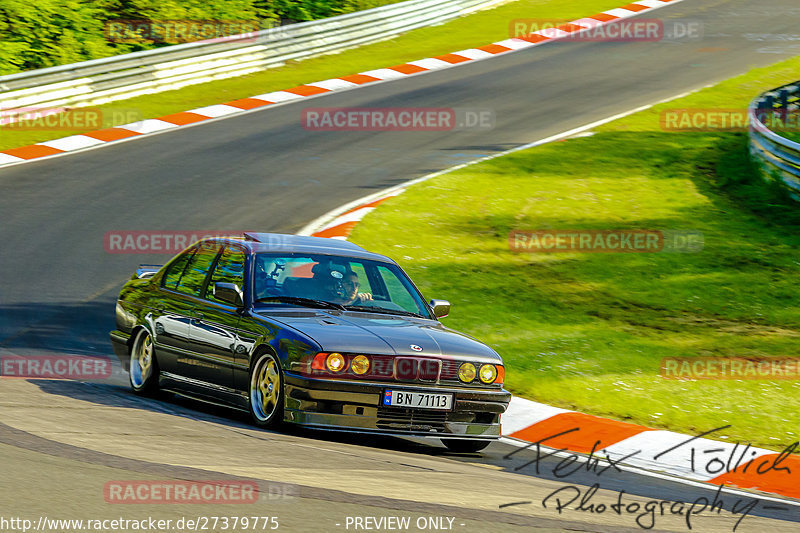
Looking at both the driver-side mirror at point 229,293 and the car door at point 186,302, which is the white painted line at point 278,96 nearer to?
the car door at point 186,302

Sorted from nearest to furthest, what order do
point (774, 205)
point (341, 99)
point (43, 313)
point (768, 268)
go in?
point (43, 313) < point (768, 268) < point (774, 205) < point (341, 99)

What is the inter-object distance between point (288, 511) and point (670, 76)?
23882mm

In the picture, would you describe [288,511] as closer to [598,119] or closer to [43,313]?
[43,313]

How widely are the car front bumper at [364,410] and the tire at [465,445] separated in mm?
264

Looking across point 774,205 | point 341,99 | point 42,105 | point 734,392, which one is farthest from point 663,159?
point 42,105

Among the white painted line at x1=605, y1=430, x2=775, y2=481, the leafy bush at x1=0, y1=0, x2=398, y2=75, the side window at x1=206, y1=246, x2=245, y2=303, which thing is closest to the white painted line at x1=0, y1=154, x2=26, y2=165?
the leafy bush at x1=0, y1=0, x2=398, y2=75

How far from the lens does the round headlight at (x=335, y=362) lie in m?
7.39

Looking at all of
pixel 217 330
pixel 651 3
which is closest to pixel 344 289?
pixel 217 330

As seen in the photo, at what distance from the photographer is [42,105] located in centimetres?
2173

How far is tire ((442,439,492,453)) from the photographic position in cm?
798

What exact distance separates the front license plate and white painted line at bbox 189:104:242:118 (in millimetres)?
15900

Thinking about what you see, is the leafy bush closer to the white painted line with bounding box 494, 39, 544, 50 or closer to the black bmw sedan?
the white painted line with bounding box 494, 39, 544, 50

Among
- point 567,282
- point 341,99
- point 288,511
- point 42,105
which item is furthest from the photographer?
point 341,99

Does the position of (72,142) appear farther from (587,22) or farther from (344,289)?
(587,22)
